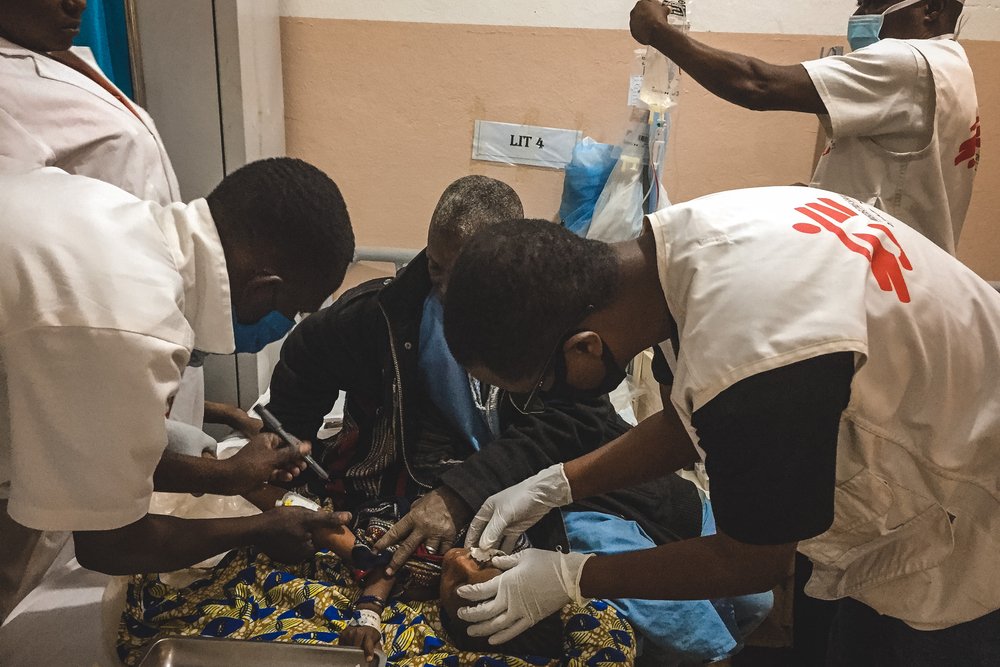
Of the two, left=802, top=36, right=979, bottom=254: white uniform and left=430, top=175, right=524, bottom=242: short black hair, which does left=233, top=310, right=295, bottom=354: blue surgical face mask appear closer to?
left=430, top=175, right=524, bottom=242: short black hair

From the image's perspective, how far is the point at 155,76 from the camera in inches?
90.7

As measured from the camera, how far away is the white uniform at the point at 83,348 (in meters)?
0.98

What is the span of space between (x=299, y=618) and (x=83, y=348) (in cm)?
67

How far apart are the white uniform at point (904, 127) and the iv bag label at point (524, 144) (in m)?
1.01

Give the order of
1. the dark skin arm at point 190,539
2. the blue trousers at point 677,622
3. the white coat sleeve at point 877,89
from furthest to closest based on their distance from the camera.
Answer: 1. the white coat sleeve at point 877,89
2. the blue trousers at point 677,622
3. the dark skin arm at point 190,539

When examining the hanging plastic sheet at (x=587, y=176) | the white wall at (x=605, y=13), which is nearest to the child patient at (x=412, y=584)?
the hanging plastic sheet at (x=587, y=176)

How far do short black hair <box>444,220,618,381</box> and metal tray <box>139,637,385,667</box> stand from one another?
0.60 m

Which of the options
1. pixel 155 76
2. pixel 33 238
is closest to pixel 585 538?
pixel 33 238

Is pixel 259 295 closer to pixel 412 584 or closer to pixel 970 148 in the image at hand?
pixel 412 584

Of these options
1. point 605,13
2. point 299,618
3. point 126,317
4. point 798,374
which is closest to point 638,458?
point 798,374

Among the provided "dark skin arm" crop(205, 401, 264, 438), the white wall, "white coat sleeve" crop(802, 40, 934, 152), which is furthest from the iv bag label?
"dark skin arm" crop(205, 401, 264, 438)

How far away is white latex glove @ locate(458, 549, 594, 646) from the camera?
1275 millimetres

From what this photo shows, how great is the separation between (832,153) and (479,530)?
1307mm

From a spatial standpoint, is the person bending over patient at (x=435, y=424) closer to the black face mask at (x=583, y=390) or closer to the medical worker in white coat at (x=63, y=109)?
the black face mask at (x=583, y=390)
